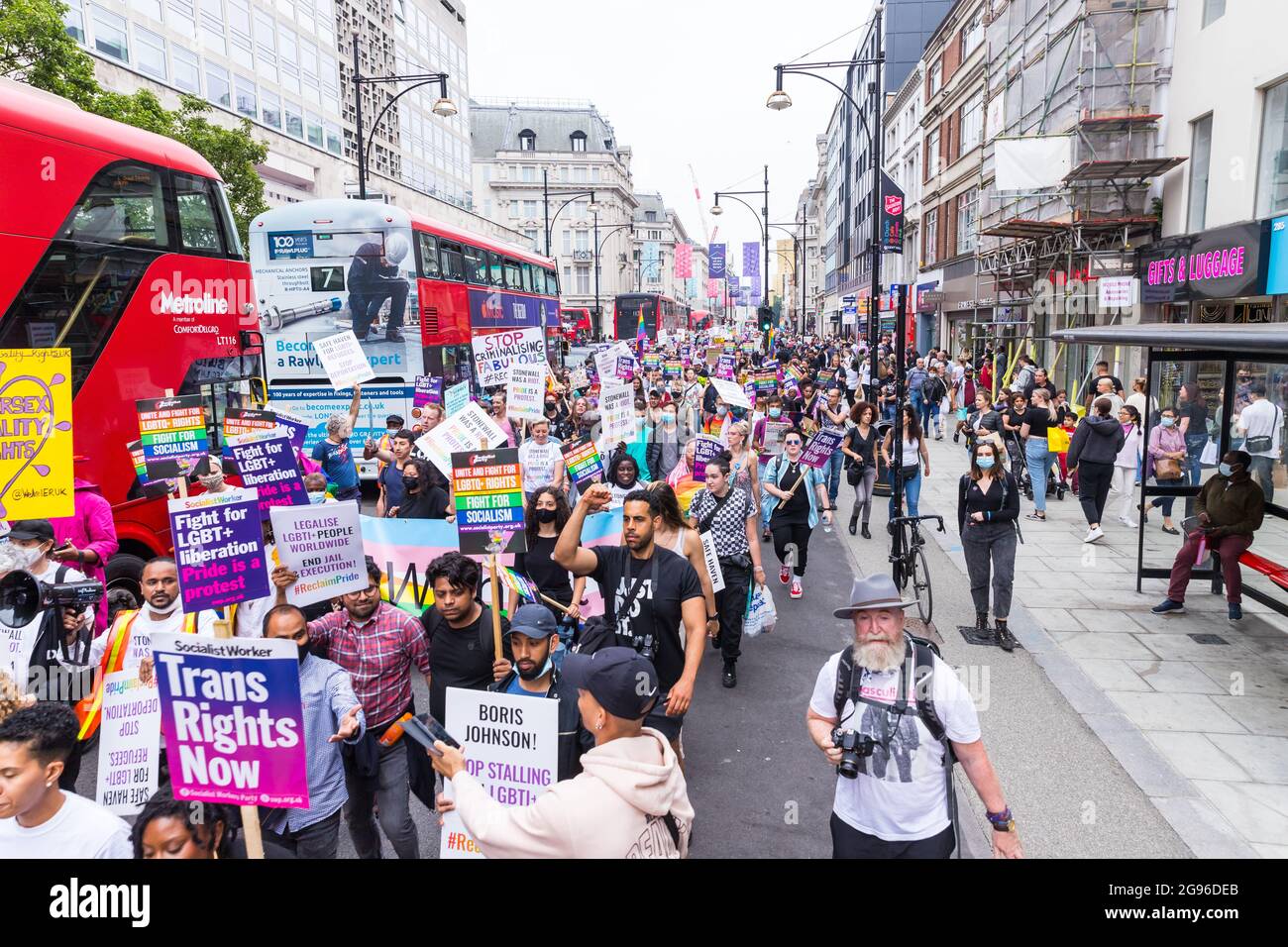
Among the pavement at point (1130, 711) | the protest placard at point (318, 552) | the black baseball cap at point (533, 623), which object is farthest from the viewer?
the protest placard at point (318, 552)

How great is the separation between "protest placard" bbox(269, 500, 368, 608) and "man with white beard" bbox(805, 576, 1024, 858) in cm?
303

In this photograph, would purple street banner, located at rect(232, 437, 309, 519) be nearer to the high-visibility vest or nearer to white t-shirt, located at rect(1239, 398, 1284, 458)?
the high-visibility vest

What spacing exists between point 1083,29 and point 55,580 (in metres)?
20.4

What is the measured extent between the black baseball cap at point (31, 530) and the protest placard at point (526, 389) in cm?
662

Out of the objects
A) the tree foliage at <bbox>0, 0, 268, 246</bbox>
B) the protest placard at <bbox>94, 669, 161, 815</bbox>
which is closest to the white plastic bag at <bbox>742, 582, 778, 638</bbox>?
the protest placard at <bbox>94, 669, 161, 815</bbox>

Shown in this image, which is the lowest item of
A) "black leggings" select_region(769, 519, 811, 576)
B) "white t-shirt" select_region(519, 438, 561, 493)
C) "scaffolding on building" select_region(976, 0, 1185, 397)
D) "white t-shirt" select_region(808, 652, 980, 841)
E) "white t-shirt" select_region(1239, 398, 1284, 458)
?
"black leggings" select_region(769, 519, 811, 576)

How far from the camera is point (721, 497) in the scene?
7539 mm

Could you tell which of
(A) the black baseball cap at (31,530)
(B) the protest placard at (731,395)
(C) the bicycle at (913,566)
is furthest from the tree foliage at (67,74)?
(C) the bicycle at (913,566)

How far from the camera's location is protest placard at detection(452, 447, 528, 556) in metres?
6.08

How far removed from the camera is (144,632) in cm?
480

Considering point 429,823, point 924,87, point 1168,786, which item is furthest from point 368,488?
point 924,87

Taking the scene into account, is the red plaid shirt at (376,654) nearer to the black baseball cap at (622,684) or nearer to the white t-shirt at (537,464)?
the black baseball cap at (622,684)

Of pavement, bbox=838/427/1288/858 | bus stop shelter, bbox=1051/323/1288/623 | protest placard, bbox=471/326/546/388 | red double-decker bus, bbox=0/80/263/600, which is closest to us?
pavement, bbox=838/427/1288/858

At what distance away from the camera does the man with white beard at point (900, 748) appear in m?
3.43
